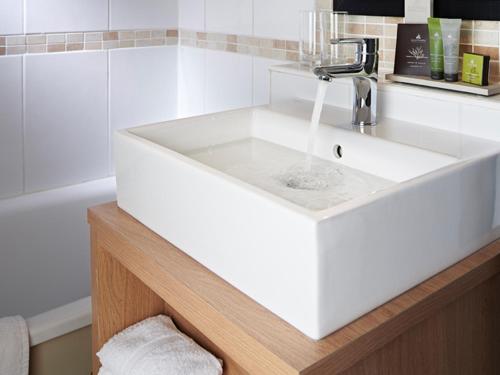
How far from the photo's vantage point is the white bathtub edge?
166 cm

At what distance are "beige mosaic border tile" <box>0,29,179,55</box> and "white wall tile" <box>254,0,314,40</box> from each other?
64 cm

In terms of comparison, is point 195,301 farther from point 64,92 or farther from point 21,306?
point 64,92

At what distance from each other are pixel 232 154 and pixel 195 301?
57 cm

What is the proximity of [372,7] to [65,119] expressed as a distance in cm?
144

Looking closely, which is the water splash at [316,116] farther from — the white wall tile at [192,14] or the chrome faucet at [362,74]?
the white wall tile at [192,14]

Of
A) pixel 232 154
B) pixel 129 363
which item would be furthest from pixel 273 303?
pixel 232 154

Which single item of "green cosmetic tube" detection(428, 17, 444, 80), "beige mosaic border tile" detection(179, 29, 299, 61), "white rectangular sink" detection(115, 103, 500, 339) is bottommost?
"white rectangular sink" detection(115, 103, 500, 339)

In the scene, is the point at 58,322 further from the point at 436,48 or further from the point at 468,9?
the point at 468,9

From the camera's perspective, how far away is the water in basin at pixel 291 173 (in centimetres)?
134

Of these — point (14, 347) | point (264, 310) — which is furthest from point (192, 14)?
point (264, 310)

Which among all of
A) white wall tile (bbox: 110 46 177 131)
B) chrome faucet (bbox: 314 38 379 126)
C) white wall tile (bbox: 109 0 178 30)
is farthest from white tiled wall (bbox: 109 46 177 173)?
chrome faucet (bbox: 314 38 379 126)

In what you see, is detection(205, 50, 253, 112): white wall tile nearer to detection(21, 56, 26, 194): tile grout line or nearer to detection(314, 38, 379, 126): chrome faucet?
detection(21, 56, 26, 194): tile grout line

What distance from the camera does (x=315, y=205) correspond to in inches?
50.7

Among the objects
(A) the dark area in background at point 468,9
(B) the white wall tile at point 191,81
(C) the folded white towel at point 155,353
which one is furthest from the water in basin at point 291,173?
(B) the white wall tile at point 191,81
